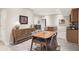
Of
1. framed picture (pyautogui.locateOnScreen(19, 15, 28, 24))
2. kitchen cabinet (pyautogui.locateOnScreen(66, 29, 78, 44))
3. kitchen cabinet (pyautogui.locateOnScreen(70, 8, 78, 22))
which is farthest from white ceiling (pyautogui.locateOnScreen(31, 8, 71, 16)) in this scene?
kitchen cabinet (pyautogui.locateOnScreen(66, 29, 78, 44))

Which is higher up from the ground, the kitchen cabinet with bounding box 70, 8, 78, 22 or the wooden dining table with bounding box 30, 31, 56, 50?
the kitchen cabinet with bounding box 70, 8, 78, 22

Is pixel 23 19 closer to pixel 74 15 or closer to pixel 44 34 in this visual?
pixel 44 34

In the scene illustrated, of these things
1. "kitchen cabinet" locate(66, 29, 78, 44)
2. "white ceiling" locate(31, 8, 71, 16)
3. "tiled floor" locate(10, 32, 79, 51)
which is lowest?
"tiled floor" locate(10, 32, 79, 51)

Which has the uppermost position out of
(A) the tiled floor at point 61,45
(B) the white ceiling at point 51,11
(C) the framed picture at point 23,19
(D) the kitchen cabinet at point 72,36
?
(B) the white ceiling at point 51,11

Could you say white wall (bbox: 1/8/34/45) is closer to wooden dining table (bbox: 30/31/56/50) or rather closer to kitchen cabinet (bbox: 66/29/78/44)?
wooden dining table (bbox: 30/31/56/50)

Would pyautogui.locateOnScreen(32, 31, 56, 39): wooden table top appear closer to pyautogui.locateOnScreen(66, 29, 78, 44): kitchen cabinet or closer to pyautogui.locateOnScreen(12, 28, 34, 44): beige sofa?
pyautogui.locateOnScreen(12, 28, 34, 44): beige sofa

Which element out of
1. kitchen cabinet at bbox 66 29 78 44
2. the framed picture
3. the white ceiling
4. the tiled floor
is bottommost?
the tiled floor

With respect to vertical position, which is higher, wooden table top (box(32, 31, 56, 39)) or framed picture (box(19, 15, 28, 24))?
framed picture (box(19, 15, 28, 24))

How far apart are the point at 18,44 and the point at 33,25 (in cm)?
44

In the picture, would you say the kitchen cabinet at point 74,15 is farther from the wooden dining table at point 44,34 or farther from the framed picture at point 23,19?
the framed picture at point 23,19

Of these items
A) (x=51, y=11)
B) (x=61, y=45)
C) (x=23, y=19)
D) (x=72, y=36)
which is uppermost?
(x=51, y=11)

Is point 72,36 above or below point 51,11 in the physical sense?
below

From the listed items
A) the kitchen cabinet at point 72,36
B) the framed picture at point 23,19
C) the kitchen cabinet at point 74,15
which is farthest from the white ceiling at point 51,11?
the kitchen cabinet at point 72,36

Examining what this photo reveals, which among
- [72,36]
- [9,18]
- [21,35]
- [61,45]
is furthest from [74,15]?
[9,18]
